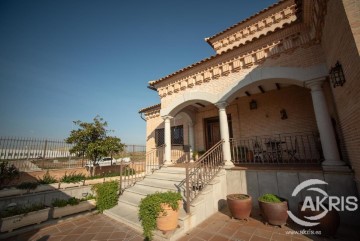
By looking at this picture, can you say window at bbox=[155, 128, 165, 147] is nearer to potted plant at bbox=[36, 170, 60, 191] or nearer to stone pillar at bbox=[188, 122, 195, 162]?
stone pillar at bbox=[188, 122, 195, 162]

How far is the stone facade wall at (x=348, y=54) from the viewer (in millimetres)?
2861

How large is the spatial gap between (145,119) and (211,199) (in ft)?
28.7

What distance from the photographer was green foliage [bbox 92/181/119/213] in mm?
5797

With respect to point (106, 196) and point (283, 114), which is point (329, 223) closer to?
point (283, 114)

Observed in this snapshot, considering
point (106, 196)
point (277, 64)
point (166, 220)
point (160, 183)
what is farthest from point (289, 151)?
point (106, 196)

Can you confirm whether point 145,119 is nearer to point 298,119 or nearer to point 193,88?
point 193,88

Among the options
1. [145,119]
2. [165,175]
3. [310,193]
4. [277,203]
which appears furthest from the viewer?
[145,119]

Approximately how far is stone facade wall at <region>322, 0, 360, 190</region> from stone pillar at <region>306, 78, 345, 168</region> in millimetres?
551

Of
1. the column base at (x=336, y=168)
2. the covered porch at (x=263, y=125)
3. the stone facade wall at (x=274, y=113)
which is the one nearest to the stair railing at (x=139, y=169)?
the covered porch at (x=263, y=125)

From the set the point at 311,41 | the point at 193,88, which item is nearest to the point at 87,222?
the point at 193,88

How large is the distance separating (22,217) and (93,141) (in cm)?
809

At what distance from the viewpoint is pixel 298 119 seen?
7410 millimetres

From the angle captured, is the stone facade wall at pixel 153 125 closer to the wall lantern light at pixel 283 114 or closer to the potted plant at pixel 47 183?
the potted plant at pixel 47 183

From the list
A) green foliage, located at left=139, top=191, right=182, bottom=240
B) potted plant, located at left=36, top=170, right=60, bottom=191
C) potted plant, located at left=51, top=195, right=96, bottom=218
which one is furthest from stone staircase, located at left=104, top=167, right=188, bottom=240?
potted plant, located at left=36, top=170, right=60, bottom=191
